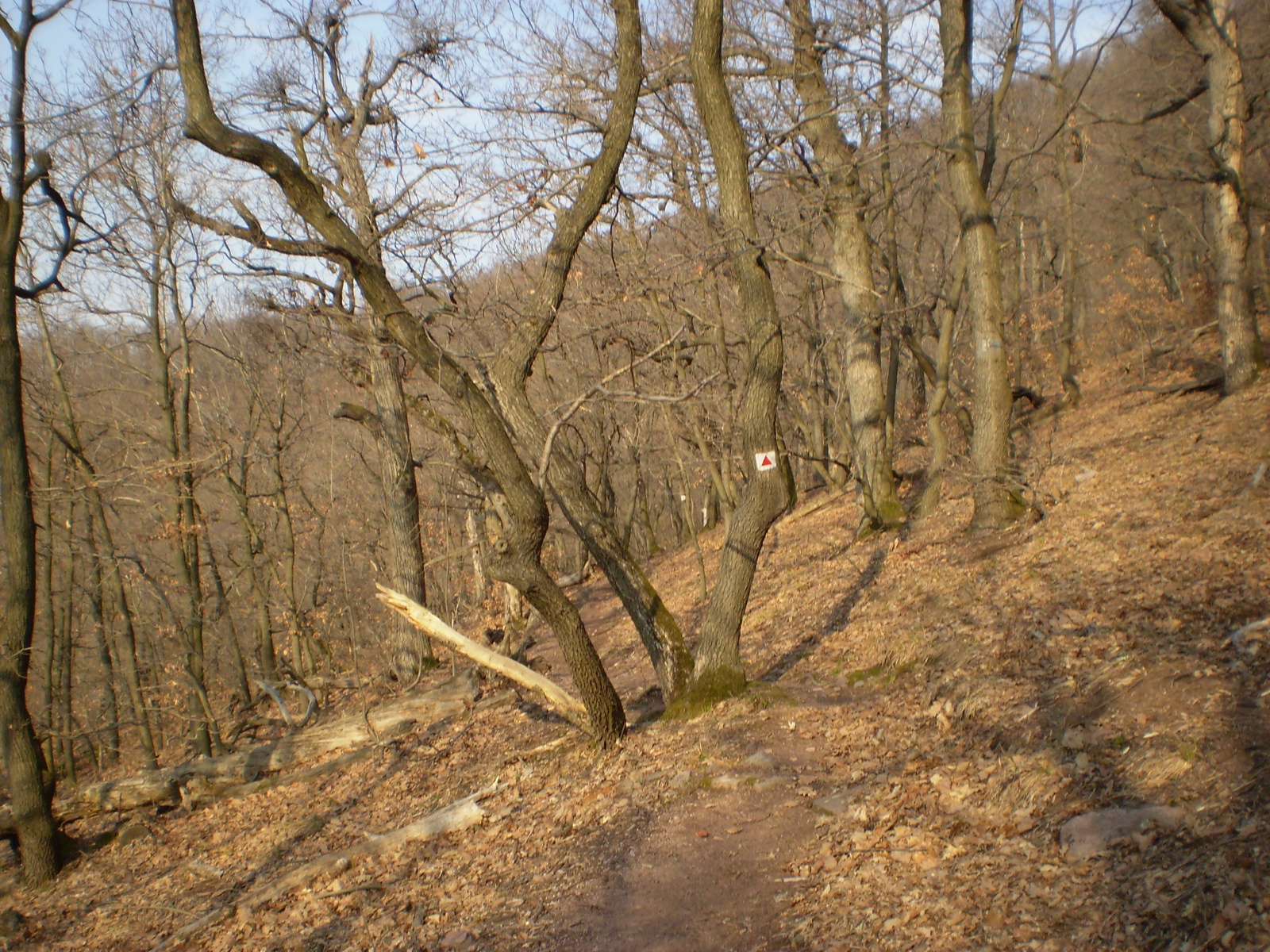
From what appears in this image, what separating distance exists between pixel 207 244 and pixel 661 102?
214 inches

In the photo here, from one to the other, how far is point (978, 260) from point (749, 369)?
3780 millimetres

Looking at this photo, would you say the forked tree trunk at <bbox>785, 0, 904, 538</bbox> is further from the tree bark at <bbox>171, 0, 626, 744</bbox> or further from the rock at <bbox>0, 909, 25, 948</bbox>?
the rock at <bbox>0, 909, 25, 948</bbox>

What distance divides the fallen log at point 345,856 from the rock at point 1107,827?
412 cm

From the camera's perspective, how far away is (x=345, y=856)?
20.9ft

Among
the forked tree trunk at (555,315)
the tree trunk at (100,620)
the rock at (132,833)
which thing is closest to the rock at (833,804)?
the forked tree trunk at (555,315)

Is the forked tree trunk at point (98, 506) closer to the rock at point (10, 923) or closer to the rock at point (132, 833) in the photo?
the rock at point (132, 833)

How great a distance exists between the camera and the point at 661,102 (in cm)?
1050

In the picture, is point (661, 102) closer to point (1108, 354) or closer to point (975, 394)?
point (975, 394)

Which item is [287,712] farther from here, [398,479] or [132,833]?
[398,479]

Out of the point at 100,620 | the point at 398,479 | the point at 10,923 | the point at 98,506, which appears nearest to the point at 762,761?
the point at 10,923

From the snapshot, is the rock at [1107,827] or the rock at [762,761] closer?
the rock at [1107,827]

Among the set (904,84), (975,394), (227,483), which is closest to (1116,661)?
(975,394)

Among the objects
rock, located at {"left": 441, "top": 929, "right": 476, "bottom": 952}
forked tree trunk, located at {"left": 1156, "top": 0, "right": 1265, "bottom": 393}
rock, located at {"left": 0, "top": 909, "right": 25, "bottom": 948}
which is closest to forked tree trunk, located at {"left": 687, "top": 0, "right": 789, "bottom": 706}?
rock, located at {"left": 441, "top": 929, "right": 476, "bottom": 952}

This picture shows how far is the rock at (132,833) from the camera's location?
8750mm
